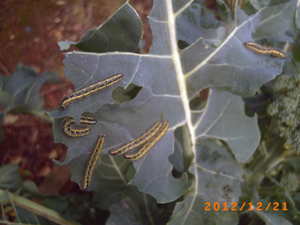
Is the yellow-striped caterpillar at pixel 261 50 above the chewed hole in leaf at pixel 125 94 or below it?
above

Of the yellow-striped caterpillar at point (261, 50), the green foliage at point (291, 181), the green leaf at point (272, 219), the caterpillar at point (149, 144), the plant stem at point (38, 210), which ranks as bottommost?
the green foliage at point (291, 181)

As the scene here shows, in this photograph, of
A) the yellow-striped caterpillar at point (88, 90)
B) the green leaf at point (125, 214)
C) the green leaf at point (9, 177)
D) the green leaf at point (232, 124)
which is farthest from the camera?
the green leaf at point (9, 177)

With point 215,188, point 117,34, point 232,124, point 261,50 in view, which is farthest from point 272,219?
point 117,34

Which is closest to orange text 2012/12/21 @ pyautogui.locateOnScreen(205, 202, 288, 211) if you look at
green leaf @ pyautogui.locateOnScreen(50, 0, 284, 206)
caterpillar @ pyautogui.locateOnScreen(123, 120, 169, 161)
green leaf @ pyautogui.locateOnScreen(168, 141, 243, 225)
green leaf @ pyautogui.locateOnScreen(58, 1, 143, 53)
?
green leaf @ pyautogui.locateOnScreen(168, 141, 243, 225)

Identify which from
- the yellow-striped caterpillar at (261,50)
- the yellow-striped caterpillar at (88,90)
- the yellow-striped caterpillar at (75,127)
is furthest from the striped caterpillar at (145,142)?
the yellow-striped caterpillar at (261,50)

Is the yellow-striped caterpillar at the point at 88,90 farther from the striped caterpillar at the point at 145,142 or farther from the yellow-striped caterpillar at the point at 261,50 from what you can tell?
the yellow-striped caterpillar at the point at 261,50

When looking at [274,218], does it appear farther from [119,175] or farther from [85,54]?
[85,54]

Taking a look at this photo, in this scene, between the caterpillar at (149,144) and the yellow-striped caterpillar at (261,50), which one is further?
the yellow-striped caterpillar at (261,50)

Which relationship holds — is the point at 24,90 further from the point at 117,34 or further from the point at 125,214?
the point at 125,214

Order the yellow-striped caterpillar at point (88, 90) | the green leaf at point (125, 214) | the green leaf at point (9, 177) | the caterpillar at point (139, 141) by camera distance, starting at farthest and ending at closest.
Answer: the green leaf at point (9, 177), the green leaf at point (125, 214), the caterpillar at point (139, 141), the yellow-striped caterpillar at point (88, 90)
